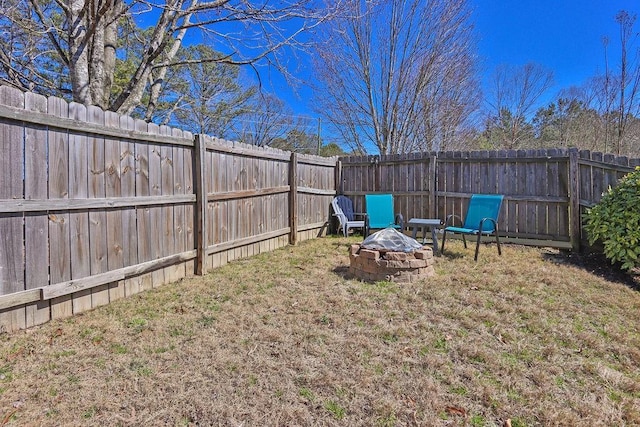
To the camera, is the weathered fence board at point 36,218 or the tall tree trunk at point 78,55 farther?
the tall tree trunk at point 78,55

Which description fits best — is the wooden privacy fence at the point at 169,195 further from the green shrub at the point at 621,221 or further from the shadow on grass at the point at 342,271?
the shadow on grass at the point at 342,271

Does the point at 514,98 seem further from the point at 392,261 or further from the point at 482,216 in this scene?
the point at 392,261

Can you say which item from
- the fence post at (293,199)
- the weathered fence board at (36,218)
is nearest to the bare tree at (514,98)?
the fence post at (293,199)

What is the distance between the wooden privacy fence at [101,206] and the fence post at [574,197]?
4839mm

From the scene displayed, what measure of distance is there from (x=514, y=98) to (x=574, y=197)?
343 inches

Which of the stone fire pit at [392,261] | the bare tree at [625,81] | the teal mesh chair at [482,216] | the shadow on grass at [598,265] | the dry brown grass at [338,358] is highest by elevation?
the bare tree at [625,81]

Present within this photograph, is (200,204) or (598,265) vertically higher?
(200,204)

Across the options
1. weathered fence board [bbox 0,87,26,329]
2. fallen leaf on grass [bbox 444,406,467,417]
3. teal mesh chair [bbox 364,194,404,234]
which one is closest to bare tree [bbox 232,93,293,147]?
teal mesh chair [bbox 364,194,404,234]

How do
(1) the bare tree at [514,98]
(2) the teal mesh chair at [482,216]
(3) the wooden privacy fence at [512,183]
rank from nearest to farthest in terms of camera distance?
(2) the teal mesh chair at [482,216] → (3) the wooden privacy fence at [512,183] → (1) the bare tree at [514,98]

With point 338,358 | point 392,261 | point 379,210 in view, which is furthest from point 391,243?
point 379,210

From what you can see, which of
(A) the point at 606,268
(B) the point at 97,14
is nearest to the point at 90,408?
(B) the point at 97,14

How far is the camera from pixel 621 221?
4.04 meters

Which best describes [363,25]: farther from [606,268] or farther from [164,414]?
[164,414]

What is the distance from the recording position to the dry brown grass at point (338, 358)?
5.33 feet
